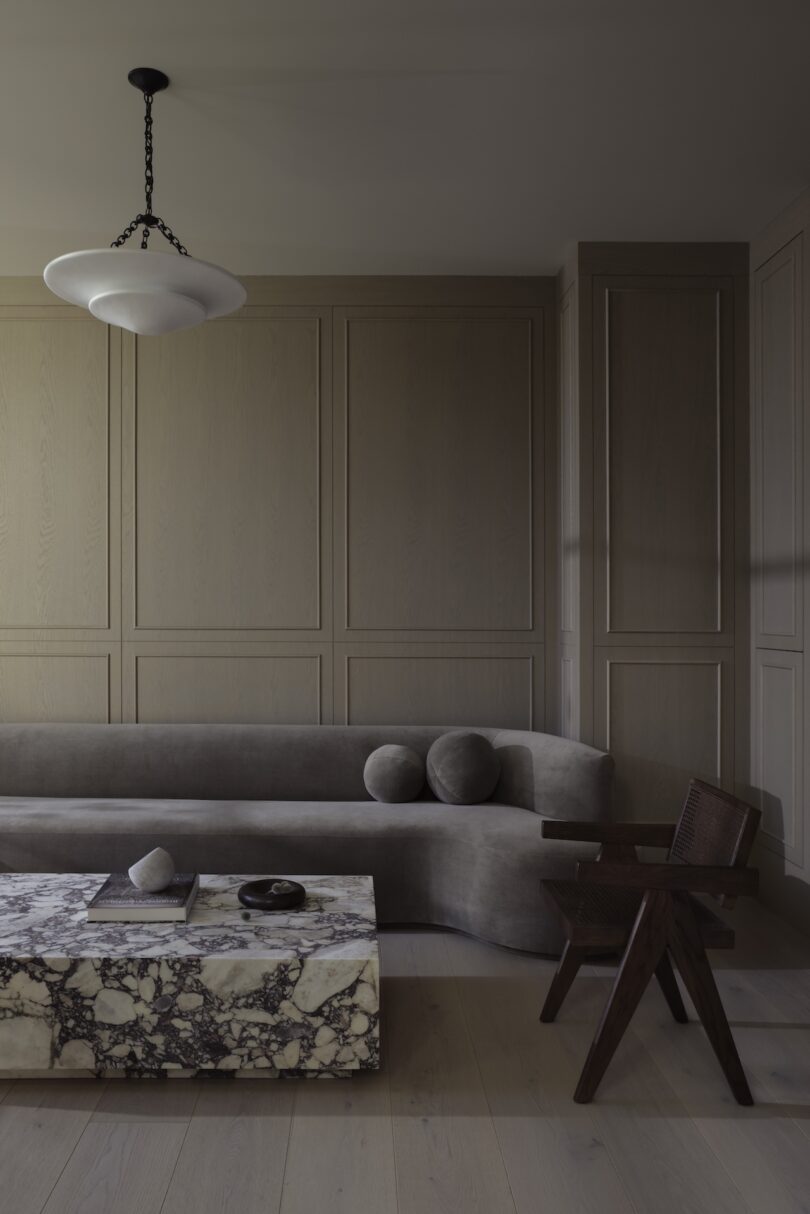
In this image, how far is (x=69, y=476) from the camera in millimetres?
4312

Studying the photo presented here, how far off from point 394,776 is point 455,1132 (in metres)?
1.71

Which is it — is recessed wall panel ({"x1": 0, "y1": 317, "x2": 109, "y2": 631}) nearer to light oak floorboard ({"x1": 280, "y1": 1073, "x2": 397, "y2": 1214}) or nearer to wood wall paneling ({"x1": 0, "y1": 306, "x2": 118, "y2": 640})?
wood wall paneling ({"x1": 0, "y1": 306, "x2": 118, "y2": 640})

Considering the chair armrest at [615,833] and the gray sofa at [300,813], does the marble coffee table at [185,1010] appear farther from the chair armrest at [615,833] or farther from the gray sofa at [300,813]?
the gray sofa at [300,813]

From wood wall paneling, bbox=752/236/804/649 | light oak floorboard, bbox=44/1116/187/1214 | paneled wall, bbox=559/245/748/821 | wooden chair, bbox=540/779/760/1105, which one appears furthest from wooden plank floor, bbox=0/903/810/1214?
wood wall paneling, bbox=752/236/804/649

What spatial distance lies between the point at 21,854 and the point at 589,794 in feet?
7.09

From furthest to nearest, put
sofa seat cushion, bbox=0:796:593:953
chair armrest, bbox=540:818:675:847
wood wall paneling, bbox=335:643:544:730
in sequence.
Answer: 1. wood wall paneling, bbox=335:643:544:730
2. sofa seat cushion, bbox=0:796:593:953
3. chair armrest, bbox=540:818:675:847

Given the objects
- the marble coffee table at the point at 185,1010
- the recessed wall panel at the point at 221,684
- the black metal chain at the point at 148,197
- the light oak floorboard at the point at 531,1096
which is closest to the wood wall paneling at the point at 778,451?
the light oak floorboard at the point at 531,1096

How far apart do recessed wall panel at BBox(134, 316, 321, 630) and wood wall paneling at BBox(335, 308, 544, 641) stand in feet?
0.59

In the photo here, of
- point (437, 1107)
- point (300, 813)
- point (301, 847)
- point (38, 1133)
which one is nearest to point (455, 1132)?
point (437, 1107)

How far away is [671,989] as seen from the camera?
2.63 m

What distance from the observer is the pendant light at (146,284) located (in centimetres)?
240

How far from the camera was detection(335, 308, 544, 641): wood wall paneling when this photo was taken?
169 inches

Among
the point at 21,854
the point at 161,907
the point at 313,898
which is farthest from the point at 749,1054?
the point at 21,854

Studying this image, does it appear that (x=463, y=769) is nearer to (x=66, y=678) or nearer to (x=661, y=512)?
(x=661, y=512)
